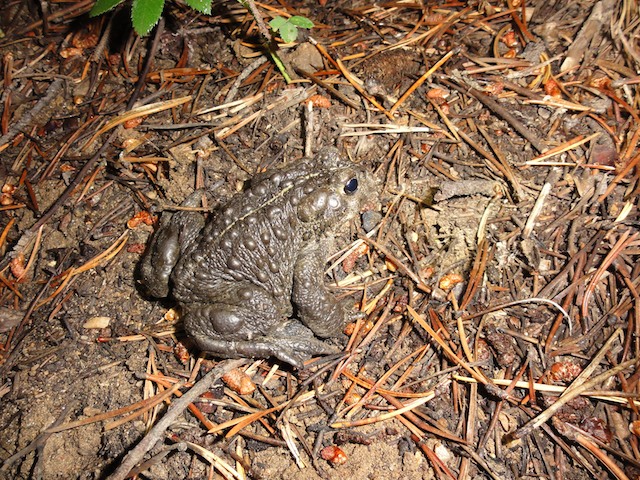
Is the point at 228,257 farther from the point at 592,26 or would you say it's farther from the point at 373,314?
the point at 592,26

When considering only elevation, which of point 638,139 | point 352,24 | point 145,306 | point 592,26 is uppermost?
point 352,24

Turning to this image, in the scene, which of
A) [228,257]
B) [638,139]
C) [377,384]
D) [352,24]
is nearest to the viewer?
[377,384]

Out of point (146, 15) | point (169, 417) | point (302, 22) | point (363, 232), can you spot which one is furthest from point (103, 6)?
point (169, 417)

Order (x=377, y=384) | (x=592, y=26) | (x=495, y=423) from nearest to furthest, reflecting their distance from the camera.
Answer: (x=495, y=423), (x=377, y=384), (x=592, y=26)

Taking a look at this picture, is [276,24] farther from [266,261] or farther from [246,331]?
[246,331]

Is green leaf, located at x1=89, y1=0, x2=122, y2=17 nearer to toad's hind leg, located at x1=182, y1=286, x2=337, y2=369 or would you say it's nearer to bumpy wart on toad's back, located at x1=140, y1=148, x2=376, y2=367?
bumpy wart on toad's back, located at x1=140, y1=148, x2=376, y2=367

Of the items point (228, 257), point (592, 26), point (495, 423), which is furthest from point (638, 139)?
point (228, 257)

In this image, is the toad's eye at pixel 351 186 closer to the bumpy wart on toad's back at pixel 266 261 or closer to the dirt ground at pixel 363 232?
the bumpy wart on toad's back at pixel 266 261
